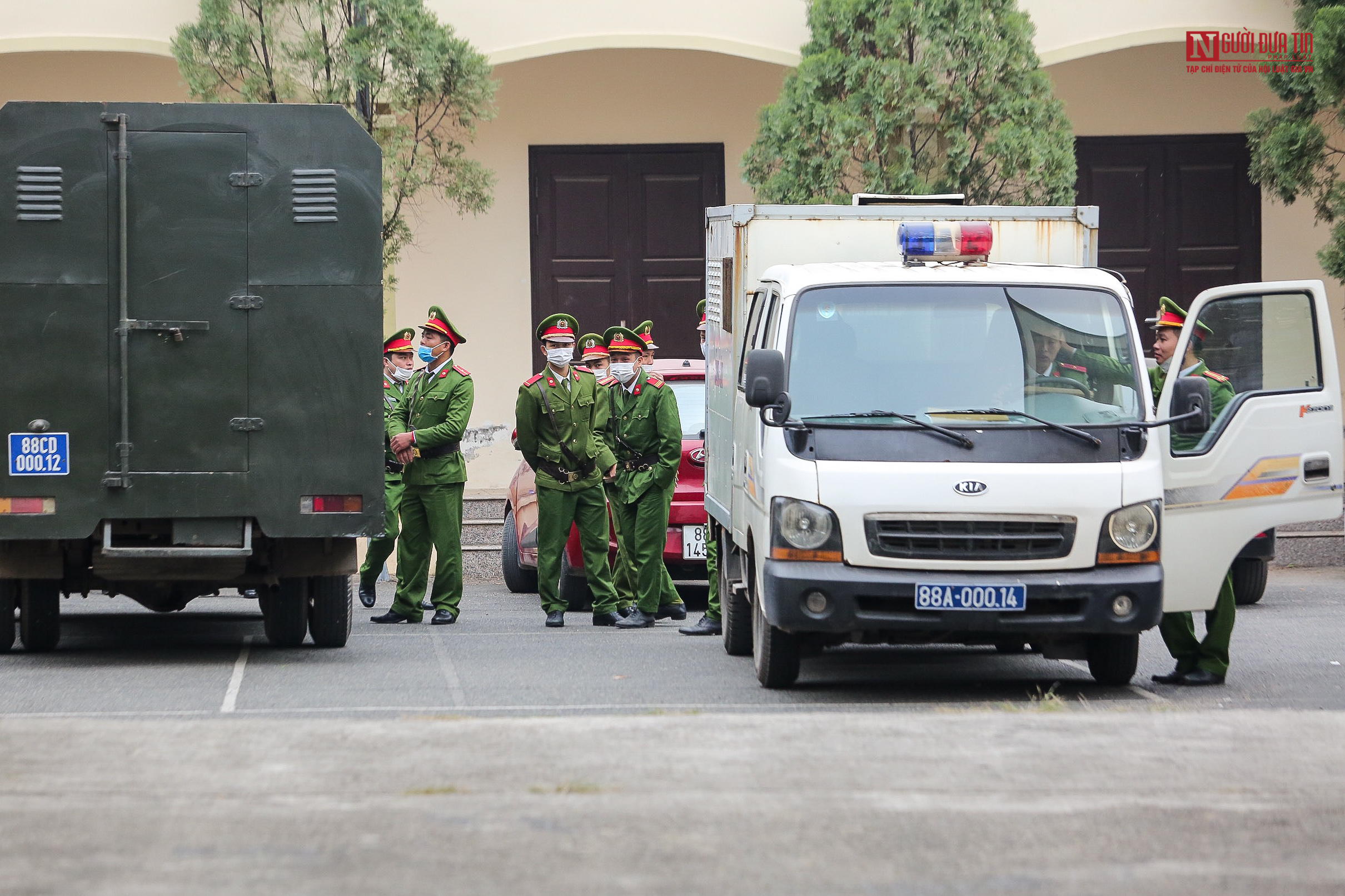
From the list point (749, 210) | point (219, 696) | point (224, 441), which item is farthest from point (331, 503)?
point (749, 210)

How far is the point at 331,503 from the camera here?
32.4 feet

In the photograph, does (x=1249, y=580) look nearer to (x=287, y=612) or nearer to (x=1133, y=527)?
(x=1133, y=527)

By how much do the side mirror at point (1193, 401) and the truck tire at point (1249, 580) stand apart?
5216 millimetres

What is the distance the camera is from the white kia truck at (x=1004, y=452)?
8312 mm

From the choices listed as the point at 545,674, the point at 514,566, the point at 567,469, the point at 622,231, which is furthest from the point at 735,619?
the point at 622,231

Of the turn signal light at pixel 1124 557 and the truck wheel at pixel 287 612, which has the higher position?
the turn signal light at pixel 1124 557

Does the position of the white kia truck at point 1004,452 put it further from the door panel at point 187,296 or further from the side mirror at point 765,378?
the door panel at point 187,296

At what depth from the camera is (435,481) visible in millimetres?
12445

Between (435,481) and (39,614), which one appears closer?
(39,614)

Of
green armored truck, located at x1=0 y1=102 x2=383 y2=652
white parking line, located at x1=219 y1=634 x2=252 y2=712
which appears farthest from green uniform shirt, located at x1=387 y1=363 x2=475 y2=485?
green armored truck, located at x1=0 y1=102 x2=383 y2=652

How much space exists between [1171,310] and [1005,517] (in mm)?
5056

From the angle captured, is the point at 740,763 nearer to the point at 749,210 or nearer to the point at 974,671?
the point at 974,671

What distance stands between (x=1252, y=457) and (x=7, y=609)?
21.5ft

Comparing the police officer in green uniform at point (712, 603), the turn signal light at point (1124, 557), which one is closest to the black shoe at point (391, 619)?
the police officer in green uniform at point (712, 603)
